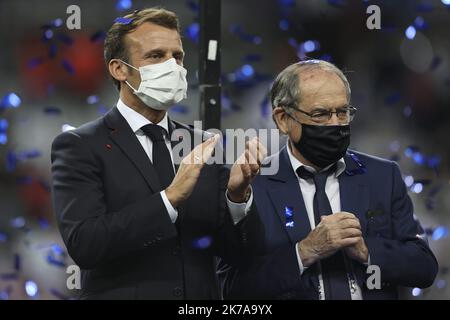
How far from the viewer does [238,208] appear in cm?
234

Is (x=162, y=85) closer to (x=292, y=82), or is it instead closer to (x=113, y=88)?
(x=113, y=88)

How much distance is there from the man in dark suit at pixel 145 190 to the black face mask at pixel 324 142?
280 millimetres

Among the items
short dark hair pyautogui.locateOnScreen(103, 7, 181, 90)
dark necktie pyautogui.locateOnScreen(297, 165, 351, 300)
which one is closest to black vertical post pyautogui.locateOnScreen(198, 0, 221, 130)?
short dark hair pyautogui.locateOnScreen(103, 7, 181, 90)

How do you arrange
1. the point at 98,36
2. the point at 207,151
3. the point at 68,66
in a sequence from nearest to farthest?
→ the point at 207,151 < the point at 98,36 < the point at 68,66

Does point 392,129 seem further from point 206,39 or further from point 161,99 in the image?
point 161,99

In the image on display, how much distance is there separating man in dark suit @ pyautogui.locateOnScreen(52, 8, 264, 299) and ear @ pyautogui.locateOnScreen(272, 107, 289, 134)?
0.27m

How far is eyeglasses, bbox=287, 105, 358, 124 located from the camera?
2471 millimetres

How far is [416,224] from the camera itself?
252 cm

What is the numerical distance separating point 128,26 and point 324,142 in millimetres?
722

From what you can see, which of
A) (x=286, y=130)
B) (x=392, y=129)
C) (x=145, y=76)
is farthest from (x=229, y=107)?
(x=392, y=129)

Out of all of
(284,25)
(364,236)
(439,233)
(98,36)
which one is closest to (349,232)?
(364,236)

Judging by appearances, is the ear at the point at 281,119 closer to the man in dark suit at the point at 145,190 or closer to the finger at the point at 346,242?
the man in dark suit at the point at 145,190

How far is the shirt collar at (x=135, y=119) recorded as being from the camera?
7.88 feet

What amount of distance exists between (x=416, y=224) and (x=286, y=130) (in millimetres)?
526
